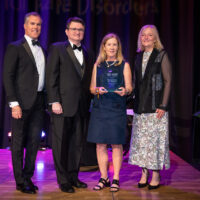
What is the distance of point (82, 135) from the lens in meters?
3.12

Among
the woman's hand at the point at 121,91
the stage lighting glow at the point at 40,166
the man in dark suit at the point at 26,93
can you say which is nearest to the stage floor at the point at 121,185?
the stage lighting glow at the point at 40,166

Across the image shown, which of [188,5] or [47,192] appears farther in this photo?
[188,5]

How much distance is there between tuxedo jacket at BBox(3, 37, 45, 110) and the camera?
2.85 meters

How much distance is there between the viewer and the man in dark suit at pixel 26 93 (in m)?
2.86

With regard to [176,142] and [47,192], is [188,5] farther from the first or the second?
[47,192]

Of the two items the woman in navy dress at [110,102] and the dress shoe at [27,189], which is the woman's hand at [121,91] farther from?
the dress shoe at [27,189]

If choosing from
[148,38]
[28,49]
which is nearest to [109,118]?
[148,38]

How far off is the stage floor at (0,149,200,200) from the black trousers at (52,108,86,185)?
0.19 meters

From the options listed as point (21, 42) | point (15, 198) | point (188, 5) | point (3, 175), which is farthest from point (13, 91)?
point (188, 5)

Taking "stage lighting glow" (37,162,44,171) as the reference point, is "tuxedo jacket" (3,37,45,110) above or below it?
above

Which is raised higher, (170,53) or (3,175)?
(170,53)

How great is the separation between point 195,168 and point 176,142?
4.49 ft

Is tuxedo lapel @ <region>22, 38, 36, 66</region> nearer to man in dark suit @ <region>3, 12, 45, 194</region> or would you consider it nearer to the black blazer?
man in dark suit @ <region>3, 12, 45, 194</region>

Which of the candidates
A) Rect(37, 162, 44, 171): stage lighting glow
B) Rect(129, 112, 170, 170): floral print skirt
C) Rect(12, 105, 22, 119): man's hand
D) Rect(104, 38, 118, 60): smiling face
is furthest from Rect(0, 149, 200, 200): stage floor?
Rect(104, 38, 118, 60): smiling face
